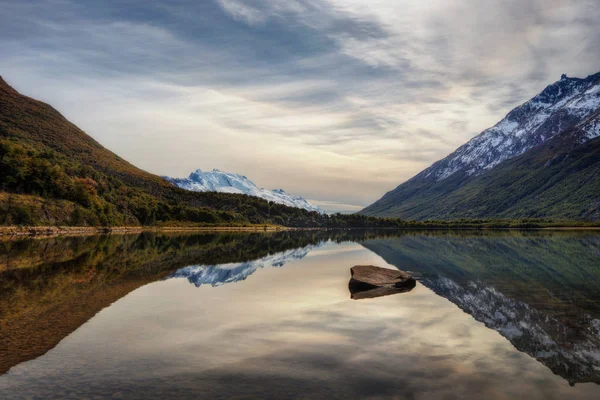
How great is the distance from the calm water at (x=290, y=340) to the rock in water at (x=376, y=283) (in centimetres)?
140

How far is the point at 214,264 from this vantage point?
185ft

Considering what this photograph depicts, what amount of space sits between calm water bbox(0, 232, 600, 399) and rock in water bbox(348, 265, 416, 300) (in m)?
1.40

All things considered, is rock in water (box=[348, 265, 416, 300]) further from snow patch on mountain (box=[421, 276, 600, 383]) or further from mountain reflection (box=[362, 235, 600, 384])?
snow patch on mountain (box=[421, 276, 600, 383])

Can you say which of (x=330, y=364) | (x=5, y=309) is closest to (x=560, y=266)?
(x=330, y=364)

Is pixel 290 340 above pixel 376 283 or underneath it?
underneath

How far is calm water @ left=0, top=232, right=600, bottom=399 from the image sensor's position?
47.1ft

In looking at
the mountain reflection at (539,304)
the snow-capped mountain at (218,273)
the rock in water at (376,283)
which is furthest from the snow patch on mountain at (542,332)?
the snow-capped mountain at (218,273)

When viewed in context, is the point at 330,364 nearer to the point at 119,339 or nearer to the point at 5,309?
the point at 119,339

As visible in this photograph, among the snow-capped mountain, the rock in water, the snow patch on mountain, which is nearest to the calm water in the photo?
the snow patch on mountain

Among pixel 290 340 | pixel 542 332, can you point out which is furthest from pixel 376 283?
pixel 290 340

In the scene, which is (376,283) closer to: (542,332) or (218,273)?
(542,332)

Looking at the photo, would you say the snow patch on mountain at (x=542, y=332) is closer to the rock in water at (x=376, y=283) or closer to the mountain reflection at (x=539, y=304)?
the mountain reflection at (x=539, y=304)

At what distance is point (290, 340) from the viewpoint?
2025 centimetres

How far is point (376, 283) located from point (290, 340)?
58.3ft
